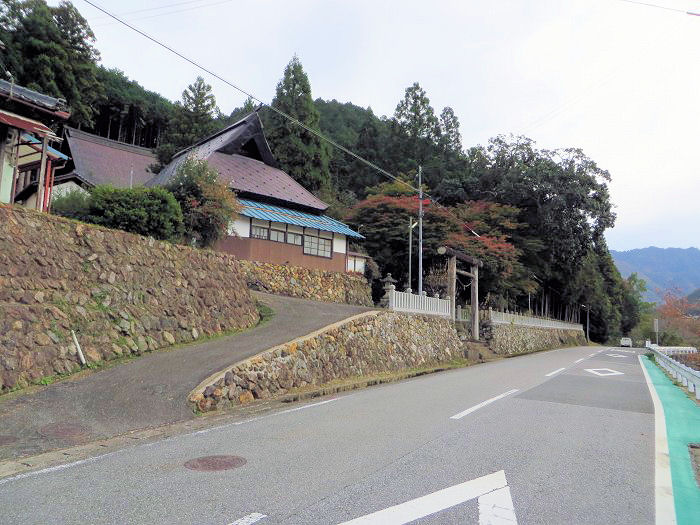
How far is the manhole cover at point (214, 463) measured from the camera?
4.69m

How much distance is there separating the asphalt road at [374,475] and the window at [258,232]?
48.9 feet

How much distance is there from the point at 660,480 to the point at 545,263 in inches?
1354

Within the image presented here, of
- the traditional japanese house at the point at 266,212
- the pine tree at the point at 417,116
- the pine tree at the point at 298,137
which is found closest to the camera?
the traditional japanese house at the point at 266,212

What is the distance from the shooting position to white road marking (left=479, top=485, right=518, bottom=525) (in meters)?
3.46

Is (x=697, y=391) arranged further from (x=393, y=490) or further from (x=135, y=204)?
(x=135, y=204)

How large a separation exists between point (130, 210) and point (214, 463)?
899 cm

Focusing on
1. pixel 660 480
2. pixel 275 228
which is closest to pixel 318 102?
pixel 275 228

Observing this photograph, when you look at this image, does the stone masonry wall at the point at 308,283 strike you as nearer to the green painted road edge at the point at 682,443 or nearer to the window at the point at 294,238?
the window at the point at 294,238

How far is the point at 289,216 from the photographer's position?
23.8 meters

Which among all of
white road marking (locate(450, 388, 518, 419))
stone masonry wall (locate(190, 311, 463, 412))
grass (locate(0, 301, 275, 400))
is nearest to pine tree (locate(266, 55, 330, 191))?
stone masonry wall (locate(190, 311, 463, 412))

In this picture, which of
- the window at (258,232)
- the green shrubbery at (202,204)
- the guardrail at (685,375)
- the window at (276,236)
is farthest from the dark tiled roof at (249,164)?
the guardrail at (685,375)

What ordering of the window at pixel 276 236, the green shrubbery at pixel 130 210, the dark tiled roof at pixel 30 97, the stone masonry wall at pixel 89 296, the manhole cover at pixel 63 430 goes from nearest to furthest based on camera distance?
the manhole cover at pixel 63 430 → the stone masonry wall at pixel 89 296 → the green shrubbery at pixel 130 210 → the dark tiled roof at pixel 30 97 → the window at pixel 276 236

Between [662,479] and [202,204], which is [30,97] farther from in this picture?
[662,479]

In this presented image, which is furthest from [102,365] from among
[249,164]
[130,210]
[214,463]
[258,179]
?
[249,164]
